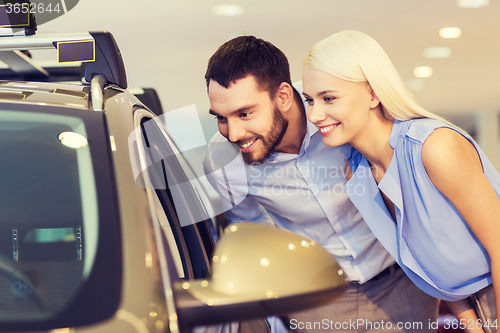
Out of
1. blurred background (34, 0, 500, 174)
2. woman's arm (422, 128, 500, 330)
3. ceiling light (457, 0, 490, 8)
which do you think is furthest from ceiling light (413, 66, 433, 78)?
woman's arm (422, 128, 500, 330)

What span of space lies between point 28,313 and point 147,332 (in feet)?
0.75

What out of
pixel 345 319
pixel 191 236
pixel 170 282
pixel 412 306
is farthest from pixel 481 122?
pixel 170 282

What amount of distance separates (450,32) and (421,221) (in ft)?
7.97

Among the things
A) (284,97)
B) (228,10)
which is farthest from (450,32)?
(284,97)

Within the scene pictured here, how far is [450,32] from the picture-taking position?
3090 mm

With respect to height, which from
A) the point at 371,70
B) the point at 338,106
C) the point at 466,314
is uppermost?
the point at 371,70

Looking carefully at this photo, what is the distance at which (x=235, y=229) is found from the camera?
0.76 meters

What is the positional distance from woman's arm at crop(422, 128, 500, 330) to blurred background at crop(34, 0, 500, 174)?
1661 millimetres

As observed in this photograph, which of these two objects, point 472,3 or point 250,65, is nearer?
point 250,65

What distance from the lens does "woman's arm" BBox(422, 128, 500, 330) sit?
1.14 meters

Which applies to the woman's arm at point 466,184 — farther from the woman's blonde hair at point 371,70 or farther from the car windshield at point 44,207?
the car windshield at point 44,207

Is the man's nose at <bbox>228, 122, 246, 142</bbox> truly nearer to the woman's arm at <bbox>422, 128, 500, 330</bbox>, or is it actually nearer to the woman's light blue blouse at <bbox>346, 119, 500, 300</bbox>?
→ the woman's light blue blouse at <bbox>346, 119, 500, 300</bbox>

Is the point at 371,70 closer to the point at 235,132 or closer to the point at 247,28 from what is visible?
the point at 235,132

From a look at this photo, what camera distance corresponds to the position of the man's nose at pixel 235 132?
1.50m
